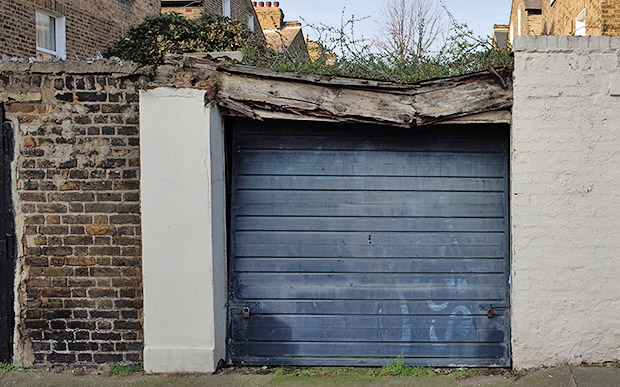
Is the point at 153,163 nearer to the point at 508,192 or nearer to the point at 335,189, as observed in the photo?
the point at 335,189

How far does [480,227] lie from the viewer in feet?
18.0

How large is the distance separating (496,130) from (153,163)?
10.4 ft

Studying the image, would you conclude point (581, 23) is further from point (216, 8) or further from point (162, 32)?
point (216, 8)

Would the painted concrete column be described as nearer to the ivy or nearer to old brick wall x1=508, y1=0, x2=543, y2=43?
the ivy

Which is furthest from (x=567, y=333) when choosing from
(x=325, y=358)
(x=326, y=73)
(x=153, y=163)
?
(x=153, y=163)

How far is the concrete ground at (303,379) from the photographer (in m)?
4.92

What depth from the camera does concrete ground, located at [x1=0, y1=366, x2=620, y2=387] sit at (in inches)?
194

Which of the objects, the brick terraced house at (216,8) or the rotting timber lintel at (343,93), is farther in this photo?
the brick terraced house at (216,8)

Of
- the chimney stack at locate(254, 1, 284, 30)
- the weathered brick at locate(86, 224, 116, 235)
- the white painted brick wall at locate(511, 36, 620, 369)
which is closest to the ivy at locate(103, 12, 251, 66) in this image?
the weathered brick at locate(86, 224, 116, 235)

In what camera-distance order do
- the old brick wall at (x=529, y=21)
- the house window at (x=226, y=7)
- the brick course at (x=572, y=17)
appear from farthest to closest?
the house window at (x=226, y=7), the old brick wall at (x=529, y=21), the brick course at (x=572, y=17)

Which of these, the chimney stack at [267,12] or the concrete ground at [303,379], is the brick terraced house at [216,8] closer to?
the chimney stack at [267,12]

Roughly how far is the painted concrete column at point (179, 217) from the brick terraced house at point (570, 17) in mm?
3498

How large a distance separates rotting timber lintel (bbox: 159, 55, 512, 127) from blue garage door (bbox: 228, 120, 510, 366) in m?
0.35

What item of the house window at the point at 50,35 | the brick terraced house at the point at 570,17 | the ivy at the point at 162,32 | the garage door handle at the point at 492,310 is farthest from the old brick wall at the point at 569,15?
the house window at the point at 50,35
